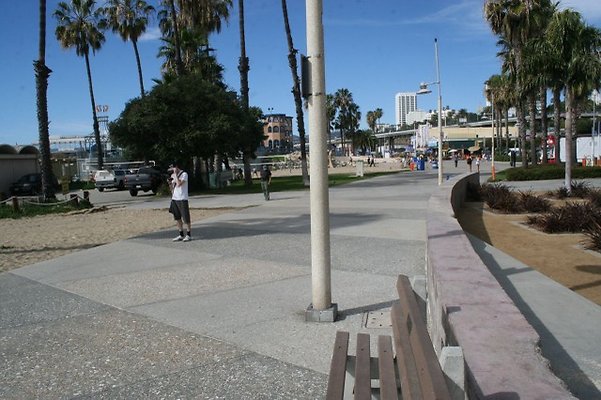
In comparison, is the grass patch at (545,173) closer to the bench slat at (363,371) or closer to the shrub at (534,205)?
the shrub at (534,205)

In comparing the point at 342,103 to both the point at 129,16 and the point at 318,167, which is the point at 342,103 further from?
the point at 318,167

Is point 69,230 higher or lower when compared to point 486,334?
lower

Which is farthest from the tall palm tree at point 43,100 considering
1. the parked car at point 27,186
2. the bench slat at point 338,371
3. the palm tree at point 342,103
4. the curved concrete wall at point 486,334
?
the palm tree at point 342,103

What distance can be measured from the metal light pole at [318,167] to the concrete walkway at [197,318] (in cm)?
24

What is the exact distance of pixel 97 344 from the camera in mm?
4855

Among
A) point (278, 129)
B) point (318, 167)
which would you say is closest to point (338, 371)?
point (318, 167)

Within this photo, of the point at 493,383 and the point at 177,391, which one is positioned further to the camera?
the point at 177,391

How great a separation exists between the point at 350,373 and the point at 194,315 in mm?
2529

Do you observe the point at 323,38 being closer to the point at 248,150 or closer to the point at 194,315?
the point at 194,315

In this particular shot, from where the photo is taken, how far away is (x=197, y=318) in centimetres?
554

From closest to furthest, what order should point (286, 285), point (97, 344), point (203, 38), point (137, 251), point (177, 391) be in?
point (177, 391)
point (97, 344)
point (286, 285)
point (137, 251)
point (203, 38)

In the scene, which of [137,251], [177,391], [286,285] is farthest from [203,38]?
[177,391]

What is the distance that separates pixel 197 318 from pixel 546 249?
6482mm

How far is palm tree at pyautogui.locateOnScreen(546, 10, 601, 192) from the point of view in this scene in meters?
18.5
